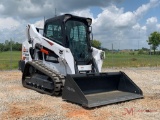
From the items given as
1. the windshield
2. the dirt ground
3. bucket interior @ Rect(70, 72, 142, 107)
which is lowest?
the dirt ground

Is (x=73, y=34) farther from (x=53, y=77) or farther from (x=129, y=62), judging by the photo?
(x=129, y=62)

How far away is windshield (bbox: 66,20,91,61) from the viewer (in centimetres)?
882

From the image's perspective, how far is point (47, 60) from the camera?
9.54 meters

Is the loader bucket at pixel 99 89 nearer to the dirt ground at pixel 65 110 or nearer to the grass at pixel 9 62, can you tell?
the dirt ground at pixel 65 110

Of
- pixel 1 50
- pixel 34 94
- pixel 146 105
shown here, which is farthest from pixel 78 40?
pixel 1 50

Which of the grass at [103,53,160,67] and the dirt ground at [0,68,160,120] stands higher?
the grass at [103,53,160,67]

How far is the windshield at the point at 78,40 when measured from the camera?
8820mm

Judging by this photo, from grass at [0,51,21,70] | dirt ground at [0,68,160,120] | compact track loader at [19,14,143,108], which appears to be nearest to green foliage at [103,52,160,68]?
grass at [0,51,21,70]

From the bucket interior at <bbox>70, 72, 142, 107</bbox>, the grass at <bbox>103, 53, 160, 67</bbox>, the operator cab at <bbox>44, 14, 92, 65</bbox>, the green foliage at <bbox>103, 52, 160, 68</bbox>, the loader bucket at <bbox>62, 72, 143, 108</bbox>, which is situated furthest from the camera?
the grass at <bbox>103, 53, 160, 67</bbox>

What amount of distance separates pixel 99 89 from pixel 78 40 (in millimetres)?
1932

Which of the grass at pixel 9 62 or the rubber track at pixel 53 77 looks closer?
the rubber track at pixel 53 77

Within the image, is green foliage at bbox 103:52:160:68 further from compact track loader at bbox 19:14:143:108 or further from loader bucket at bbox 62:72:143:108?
loader bucket at bbox 62:72:143:108

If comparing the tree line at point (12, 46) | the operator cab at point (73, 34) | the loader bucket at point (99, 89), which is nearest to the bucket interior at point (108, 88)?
the loader bucket at point (99, 89)

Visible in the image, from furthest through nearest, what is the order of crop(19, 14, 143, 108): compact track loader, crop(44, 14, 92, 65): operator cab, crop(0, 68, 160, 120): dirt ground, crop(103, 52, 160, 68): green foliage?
crop(103, 52, 160, 68): green foliage < crop(44, 14, 92, 65): operator cab < crop(19, 14, 143, 108): compact track loader < crop(0, 68, 160, 120): dirt ground
